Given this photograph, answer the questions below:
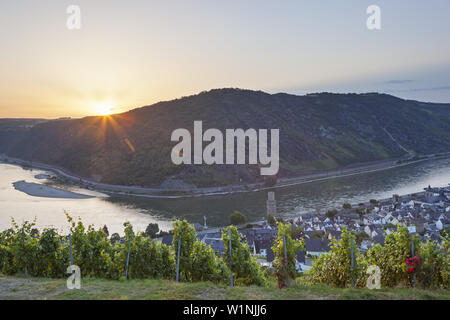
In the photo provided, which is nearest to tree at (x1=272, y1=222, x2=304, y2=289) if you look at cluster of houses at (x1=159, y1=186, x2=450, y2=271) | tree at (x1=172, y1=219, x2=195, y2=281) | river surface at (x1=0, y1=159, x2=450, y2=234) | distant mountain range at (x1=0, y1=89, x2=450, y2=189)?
tree at (x1=172, y1=219, x2=195, y2=281)

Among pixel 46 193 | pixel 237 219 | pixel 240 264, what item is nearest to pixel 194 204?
pixel 237 219

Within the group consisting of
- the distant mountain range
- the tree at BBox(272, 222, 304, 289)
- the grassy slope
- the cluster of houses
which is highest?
the distant mountain range

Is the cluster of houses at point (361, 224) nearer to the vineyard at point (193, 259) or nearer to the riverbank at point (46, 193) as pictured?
the vineyard at point (193, 259)

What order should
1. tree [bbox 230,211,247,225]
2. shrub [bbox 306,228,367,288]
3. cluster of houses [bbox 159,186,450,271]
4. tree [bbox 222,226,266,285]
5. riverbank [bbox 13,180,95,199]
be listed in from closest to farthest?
shrub [bbox 306,228,367,288] < tree [bbox 222,226,266,285] < cluster of houses [bbox 159,186,450,271] < tree [bbox 230,211,247,225] < riverbank [bbox 13,180,95,199]

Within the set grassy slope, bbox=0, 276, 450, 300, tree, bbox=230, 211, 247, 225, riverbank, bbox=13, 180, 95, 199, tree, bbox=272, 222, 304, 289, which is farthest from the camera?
riverbank, bbox=13, 180, 95, 199

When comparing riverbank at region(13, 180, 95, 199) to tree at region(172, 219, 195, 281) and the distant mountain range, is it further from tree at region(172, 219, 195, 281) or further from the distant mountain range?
tree at region(172, 219, 195, 281)
